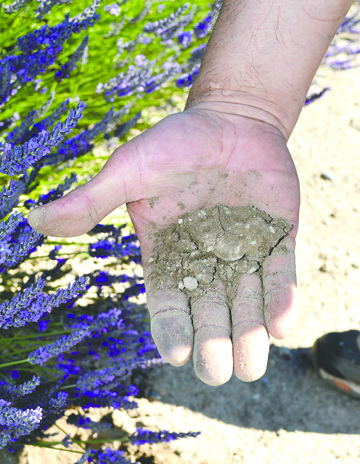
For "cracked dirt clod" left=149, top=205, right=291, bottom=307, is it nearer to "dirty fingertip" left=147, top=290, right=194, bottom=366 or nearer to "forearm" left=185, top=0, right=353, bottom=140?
"dirty fingertip" left=147, top=290, right=194, bottom=366

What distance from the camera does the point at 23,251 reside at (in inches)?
42.5

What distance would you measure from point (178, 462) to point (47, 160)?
4.39ft

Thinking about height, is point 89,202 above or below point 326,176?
above

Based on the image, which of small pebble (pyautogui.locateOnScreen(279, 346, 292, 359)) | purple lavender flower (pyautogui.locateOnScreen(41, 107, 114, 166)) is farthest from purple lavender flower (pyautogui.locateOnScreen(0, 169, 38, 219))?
small pebble (pyautogui.locateOnScreen(279, 346, 292, 359))

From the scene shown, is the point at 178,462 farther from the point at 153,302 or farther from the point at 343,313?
the point at 343,313

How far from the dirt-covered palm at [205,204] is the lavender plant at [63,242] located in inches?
5.4

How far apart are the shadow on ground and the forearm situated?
49.0 inches

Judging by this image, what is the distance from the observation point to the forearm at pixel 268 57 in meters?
1.82

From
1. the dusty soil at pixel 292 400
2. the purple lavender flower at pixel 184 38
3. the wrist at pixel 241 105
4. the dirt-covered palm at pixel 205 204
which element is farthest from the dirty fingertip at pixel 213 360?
the purple lavender flower at pixel 184 38

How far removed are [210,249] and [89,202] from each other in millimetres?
447

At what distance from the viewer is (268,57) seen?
1.86m

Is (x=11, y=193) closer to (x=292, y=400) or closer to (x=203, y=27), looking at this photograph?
(x=203, y=27)

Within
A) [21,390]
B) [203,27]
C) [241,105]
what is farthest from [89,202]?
[203,27]

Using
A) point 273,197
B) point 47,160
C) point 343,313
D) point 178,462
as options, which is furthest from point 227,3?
point 178,462
